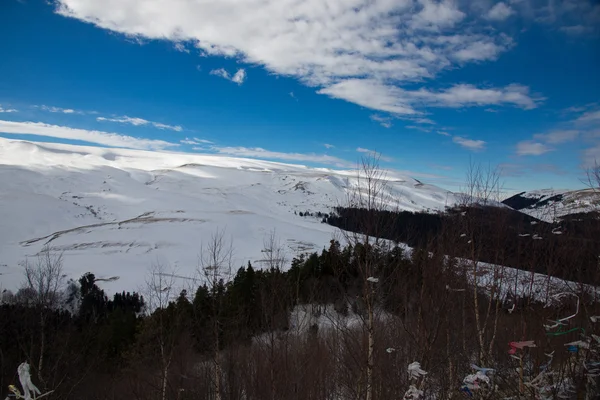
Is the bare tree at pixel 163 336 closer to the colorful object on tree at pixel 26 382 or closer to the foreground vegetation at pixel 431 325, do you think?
the foreground vegetation at pixel 431 325

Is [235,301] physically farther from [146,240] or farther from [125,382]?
[146,240]

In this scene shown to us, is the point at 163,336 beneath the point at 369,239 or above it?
beneath

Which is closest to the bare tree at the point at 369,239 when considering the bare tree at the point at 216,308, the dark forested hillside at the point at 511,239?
the dark forested hillside at the point at 511,239

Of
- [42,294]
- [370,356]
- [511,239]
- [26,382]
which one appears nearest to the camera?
[26,382]

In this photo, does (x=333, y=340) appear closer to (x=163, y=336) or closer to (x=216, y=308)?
(x=216, y=308)

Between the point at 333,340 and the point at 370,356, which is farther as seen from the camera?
the point at 333,340

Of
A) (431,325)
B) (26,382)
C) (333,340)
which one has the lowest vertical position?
(333,340)

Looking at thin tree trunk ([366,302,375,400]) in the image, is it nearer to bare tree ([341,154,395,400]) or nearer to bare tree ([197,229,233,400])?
bare tree ([341,154,395,400])

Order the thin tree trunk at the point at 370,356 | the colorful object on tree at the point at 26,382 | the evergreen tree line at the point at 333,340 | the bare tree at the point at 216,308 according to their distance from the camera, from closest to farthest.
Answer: the colorful object on tree at the point at 26,382 < the thin tree trunk at the point at 370,356 < the evergreen tree line at the point at 333,340 < the bare tree at the point at 216,308

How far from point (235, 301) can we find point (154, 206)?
177 m

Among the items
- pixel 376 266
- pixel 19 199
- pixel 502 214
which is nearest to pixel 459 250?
pixel 502 214

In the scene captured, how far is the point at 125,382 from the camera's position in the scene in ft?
82.0

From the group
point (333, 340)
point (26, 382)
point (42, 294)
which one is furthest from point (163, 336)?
point (26, 382)

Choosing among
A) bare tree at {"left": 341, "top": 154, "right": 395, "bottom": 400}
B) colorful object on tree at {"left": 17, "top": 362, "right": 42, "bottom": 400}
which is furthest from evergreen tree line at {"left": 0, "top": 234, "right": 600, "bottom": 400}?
colorful object on tree at {"left": 17, "top": 362, "right": 42, "bottom": 400}
